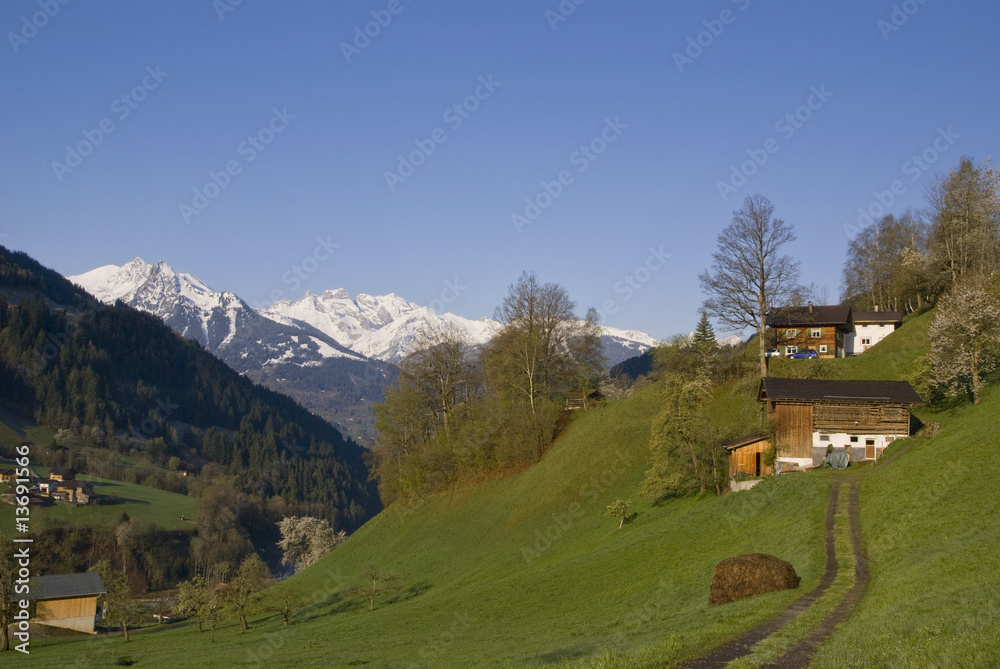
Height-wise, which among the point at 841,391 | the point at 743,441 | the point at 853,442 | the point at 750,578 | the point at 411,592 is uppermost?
the point at 841,391

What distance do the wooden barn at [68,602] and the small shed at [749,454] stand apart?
240 ft

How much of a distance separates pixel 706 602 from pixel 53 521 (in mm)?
182732

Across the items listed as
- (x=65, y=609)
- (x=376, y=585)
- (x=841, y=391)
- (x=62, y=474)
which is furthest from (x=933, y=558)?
(x=62, y=474)

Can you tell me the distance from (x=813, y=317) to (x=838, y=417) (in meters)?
28.3

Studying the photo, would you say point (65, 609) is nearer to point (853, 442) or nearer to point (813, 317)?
point (853, 442)

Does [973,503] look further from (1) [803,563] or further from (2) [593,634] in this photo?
(2) [593,634]

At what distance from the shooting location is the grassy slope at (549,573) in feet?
90.7

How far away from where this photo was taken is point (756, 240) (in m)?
65.6

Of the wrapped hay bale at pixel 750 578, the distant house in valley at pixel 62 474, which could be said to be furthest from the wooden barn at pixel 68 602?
the distant house in valley at pixel 62 474

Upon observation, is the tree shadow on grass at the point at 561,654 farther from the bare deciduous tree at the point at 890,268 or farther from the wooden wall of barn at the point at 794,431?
the bare deciduous tree at the point at 890,268

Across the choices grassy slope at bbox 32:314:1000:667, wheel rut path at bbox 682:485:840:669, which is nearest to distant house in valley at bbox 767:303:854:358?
grassy slope at bbox 32:314:1000:667

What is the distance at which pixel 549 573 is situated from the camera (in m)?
45.2

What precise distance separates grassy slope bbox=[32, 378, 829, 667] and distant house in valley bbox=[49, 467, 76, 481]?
135 meters

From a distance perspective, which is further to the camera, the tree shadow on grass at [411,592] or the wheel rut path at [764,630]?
the tree shadow on grass at [411,592]
